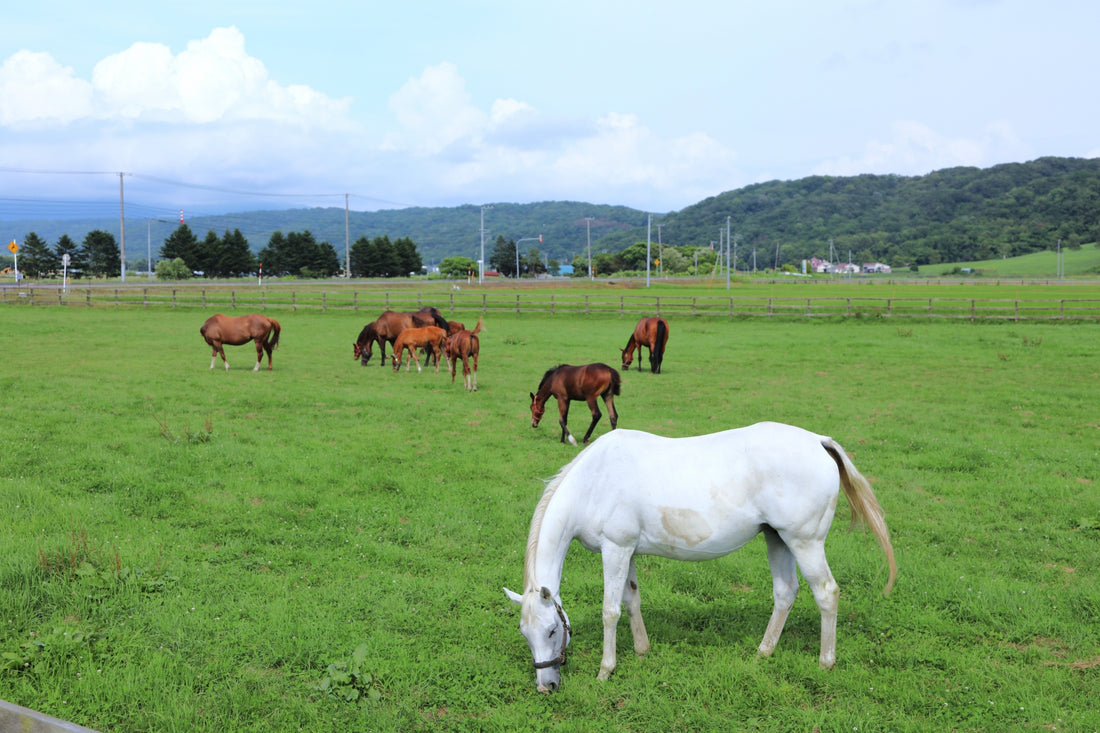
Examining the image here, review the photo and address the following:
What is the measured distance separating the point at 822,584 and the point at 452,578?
3.15 m

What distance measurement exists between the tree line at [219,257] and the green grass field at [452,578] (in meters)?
78.6

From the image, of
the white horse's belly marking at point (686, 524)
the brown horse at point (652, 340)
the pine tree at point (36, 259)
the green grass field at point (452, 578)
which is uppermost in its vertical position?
the pine tree at point (36, 259)

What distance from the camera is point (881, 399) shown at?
14.2m

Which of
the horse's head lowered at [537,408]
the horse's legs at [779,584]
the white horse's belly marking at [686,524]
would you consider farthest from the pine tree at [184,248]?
the horse's legs at [779,584]

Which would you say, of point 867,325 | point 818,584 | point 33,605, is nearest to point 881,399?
point 818,584

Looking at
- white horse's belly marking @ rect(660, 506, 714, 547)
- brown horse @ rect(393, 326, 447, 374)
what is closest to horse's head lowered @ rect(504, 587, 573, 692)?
white horse's belly marking @ rect(660, 506, 714, 547)

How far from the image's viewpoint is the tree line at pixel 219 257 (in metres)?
81.4

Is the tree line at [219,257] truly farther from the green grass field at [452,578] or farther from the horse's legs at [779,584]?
the horse's legs at [779,584]

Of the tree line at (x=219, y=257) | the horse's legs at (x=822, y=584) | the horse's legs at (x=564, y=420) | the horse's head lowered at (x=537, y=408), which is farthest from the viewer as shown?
the tree line at (x=219, y=257)

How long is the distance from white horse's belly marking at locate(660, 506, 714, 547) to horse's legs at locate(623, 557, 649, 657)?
548 mm

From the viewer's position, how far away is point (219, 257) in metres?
88.0

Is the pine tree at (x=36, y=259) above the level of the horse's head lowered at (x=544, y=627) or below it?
above

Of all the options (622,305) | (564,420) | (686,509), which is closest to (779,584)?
(686,509)

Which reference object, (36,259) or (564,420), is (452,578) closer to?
(564,420)
